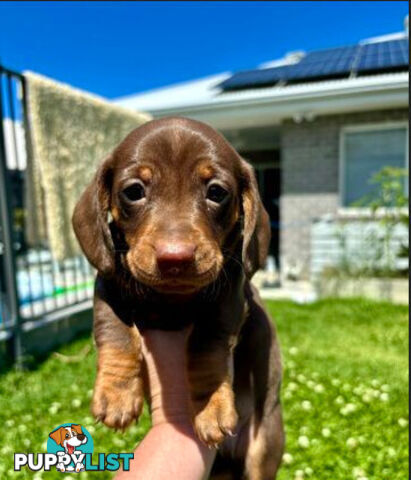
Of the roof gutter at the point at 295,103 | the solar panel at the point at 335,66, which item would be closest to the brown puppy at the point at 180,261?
the roof gutter at the point at 295,103

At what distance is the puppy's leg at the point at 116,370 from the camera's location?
1709 mm

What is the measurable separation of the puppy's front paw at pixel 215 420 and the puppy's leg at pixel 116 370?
0.86ft

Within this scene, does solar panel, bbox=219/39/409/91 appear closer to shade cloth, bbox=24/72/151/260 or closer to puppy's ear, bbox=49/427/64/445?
shade cloth, bbox=24/72/151/260

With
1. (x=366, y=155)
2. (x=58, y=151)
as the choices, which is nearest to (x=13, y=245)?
(x=58, y=151)

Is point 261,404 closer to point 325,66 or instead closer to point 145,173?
point 145,173

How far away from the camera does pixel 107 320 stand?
6.33 feet

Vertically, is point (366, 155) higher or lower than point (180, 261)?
higher

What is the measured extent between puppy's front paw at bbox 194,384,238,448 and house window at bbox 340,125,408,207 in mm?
8344

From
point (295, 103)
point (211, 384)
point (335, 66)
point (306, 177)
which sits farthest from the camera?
point (335, 66)

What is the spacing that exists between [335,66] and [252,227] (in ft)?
31.3

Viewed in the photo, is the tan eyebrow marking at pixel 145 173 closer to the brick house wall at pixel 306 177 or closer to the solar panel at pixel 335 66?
the brick house wall at pixel 306 177

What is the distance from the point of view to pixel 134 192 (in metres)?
2.01

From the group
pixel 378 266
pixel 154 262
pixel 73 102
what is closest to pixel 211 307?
pixel 154 262

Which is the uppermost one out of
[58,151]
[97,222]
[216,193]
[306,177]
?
[58,151]
